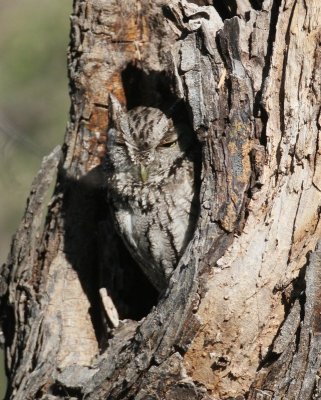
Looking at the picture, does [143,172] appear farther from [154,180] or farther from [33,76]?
[33,76]

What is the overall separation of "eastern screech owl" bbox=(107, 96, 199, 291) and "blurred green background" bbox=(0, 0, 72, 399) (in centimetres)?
225

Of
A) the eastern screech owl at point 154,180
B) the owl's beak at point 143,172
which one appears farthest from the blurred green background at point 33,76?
the owl's beak at point 143,172

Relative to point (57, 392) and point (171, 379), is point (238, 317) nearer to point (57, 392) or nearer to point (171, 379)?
point (171, 379)

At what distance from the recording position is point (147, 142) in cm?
403

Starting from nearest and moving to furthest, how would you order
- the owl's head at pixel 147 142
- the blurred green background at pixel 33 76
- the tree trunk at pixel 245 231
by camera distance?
1. the tree trunk at pixel 245 231
2. the owl's head at pixel 147 142
3. the blurred green background at pixel 33 76

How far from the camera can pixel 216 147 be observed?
3.54 m

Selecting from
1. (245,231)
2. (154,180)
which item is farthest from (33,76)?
(245,231)

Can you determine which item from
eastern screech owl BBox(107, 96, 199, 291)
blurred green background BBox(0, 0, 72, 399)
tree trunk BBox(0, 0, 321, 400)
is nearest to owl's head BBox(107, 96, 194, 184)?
eastern screech owl BBox(107, 96, 199, 291)

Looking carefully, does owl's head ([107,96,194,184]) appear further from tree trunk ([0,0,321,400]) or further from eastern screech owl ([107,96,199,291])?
tree trunk ([0,0,321,400])

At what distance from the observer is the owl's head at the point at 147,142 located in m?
4.04

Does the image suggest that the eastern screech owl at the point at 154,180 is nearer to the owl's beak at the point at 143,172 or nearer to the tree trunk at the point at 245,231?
the owl's beak at the point at 143,172

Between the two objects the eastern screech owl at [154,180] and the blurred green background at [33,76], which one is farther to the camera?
the blurred green background at [33,76]

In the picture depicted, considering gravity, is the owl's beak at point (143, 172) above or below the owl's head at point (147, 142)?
below

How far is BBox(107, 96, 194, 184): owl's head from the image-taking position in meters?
4.04
